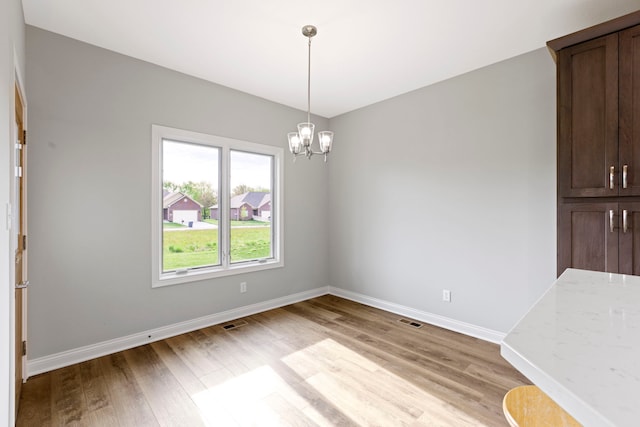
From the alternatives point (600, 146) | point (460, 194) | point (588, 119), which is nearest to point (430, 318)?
point (460, 194)

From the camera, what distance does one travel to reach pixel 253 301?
12.7ft

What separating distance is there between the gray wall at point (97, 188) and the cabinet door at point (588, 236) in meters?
3.35

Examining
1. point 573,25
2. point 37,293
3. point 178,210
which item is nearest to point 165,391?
point 37,293

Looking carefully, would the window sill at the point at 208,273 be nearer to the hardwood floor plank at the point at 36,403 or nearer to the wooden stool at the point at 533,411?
the hardwood floor plank at the point at 36,403

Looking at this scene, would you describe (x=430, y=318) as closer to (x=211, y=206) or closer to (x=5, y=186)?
(x=211, y=206)

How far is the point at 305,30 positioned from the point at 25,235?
9.00 ft

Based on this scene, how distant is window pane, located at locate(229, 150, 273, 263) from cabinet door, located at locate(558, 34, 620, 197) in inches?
125

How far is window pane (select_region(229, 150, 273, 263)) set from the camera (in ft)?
12.5

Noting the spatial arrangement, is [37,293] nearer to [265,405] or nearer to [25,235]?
[25,235]

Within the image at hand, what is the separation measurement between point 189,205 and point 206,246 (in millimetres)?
522

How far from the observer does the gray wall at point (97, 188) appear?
2488 mm

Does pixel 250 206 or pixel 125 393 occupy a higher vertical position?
pixel 250 206

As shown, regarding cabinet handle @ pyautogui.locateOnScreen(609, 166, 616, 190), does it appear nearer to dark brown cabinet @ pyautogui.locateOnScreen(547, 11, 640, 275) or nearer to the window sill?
dark brown cabinet @ pyautogui.locateOnScreen(547, 11, 640, 275)

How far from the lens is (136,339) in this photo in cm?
295
